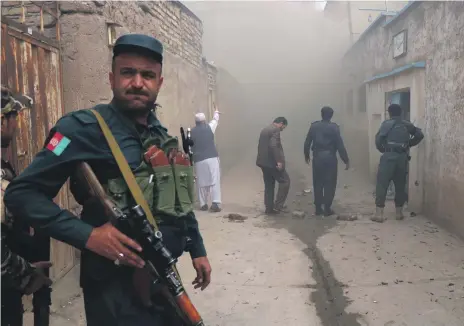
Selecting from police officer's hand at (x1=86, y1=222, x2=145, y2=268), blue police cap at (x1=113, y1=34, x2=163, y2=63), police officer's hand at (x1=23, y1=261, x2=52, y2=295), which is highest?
blue police cap at (x1=113, y1=34, x2=163, y2=63)

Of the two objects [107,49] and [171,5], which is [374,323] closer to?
[107,49]

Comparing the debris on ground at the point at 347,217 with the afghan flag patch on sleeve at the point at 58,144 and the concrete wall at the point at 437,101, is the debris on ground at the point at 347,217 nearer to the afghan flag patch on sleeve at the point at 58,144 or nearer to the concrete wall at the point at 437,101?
the concrete wall at the point at 437,101

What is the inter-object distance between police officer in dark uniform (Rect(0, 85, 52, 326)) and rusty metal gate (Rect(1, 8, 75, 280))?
133 cm

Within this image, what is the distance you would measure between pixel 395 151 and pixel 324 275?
8.99ft

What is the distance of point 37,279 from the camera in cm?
179

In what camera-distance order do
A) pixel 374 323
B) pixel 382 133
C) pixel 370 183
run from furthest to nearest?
pixel 370 183
pixel 382 133
pixel 374 323

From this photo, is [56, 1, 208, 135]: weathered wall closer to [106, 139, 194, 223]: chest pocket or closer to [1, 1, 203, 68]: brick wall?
[1, 1, 203, 68]: brick wall

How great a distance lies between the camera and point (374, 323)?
3.17m

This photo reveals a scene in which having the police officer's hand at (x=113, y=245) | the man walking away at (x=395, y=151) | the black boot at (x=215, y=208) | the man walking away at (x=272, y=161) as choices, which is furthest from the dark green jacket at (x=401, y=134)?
the police officer's hand at (x=113, y=245)

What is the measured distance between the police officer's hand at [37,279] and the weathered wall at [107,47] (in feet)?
7.64

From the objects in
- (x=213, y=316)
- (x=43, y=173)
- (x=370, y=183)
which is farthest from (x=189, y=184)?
(x=370, y=183)

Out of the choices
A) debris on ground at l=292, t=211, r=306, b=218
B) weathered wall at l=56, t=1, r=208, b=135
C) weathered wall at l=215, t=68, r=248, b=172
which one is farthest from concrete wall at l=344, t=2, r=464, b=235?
weathered wall at l=215, t=68, r=248, b=172

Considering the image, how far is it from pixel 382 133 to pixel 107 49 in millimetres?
4126

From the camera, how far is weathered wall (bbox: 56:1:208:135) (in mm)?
3801
